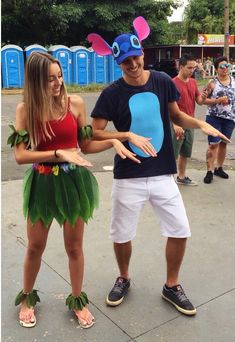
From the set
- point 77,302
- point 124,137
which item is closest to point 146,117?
point 124,137

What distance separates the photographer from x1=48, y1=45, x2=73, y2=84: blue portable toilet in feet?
68.3

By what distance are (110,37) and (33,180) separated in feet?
84.6

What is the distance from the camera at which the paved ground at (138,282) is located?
106 inches

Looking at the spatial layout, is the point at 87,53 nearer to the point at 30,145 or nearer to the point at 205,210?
the point at 205,210

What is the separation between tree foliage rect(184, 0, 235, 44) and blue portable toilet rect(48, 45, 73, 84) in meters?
23.2

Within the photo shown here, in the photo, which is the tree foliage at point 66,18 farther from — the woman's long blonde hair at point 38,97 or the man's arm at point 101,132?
the woman's long blonde hair at point 38,97

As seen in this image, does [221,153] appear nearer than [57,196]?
No

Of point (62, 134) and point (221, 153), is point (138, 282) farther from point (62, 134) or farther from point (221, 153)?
point (221, 153)

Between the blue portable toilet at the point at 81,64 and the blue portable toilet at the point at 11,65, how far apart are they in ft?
8.54

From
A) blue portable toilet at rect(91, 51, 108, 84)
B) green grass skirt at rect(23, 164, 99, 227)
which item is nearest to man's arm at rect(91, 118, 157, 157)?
green grass skirt at rect(23, 164, 99, 227)

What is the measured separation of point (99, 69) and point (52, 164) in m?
20.6

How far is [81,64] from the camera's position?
858 inches

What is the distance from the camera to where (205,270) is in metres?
3.45

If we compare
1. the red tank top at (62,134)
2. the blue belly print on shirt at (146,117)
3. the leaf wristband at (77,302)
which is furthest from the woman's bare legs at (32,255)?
the blue belly print on shirt at (146,117)
